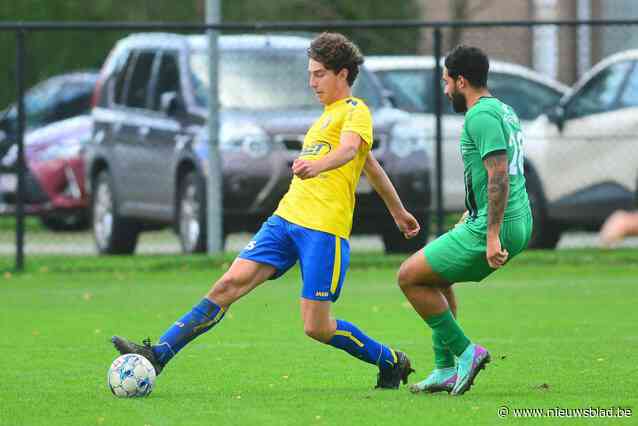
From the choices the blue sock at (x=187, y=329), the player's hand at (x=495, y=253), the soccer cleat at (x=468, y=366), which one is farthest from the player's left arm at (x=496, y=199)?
the blue sock at (x=187, y=329)

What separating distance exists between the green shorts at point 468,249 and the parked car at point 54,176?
42.5ft

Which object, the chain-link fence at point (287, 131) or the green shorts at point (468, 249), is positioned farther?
the chain-link fence at point (287, 131)

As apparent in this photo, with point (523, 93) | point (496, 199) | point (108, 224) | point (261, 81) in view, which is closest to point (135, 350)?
point (496, 199)

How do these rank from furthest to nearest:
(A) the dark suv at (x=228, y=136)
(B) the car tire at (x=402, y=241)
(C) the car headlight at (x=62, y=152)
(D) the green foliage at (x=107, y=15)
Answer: (D) the green foliage at (x=107, y=15) < (C) the car headlight at (x=62, y=152) < (B) the car tire at (x=402, y=241) < (A) the dark suv at (x=228, y=136)

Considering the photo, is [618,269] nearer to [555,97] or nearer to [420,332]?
[555,97]

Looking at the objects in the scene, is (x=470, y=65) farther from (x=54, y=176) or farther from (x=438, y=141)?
(x=54, y=176)

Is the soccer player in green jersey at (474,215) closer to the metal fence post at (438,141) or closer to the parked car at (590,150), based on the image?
the metal fence post at (438,141)

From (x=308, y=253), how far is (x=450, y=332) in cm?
75

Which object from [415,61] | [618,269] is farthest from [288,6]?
[618,269]

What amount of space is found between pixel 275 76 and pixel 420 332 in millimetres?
5998

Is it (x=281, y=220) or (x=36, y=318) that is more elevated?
(x=281, y=220)

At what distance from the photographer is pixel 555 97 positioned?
1755 cm

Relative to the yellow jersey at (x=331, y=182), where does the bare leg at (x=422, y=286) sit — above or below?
below

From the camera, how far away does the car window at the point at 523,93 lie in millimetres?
17453
